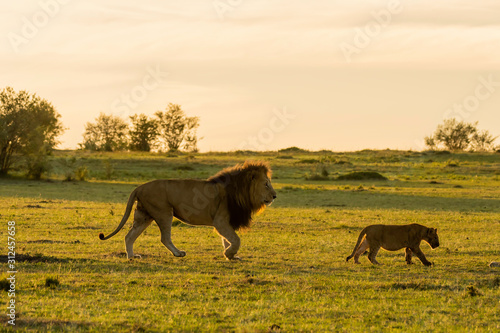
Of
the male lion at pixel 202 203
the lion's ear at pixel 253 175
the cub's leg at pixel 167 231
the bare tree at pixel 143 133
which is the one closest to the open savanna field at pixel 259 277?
the cub's leg at pixel 167 231

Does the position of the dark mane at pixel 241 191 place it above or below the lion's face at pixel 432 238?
above

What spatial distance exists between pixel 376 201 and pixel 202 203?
756 inches

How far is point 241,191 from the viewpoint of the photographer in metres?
13.0

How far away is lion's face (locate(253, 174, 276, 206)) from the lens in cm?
1297

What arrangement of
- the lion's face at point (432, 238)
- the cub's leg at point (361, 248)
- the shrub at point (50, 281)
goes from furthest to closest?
the lion's face at point (432, 238) < the cub's leg at point (361, 248) < the shrub at point (50, 281)

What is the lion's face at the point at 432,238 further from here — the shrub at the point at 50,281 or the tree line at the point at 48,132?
the tree line at the point at 48,132

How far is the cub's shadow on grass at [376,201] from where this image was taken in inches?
1108

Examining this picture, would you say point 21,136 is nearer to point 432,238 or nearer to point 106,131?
point 432,238

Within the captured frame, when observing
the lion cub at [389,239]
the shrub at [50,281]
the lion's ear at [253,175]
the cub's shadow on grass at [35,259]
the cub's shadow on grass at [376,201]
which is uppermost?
the lion's ear at [253,175]

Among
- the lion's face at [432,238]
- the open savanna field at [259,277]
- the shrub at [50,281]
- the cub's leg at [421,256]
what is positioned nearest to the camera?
the open savanna field at [259,277]

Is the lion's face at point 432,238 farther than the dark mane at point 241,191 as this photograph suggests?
No

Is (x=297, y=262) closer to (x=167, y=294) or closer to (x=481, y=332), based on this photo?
(x=167, y=294)

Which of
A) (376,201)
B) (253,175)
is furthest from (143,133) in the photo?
(253,175)

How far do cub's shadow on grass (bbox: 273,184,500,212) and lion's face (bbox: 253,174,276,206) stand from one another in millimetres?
15108
